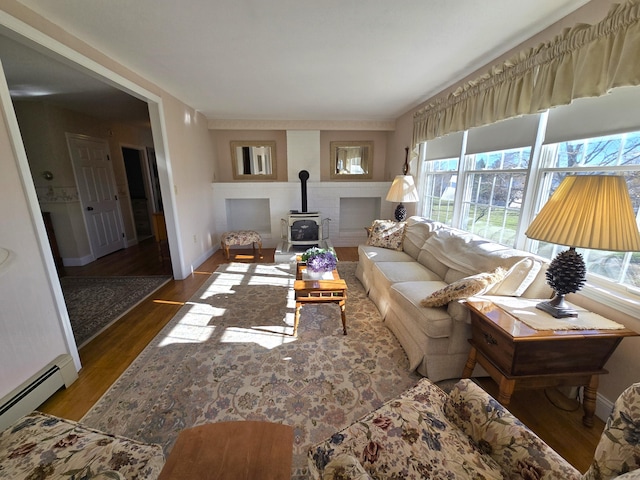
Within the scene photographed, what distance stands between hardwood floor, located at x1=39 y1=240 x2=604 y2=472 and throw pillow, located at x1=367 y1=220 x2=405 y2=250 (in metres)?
1.80

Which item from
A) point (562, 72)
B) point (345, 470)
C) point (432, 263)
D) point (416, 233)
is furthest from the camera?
point (416, 233)

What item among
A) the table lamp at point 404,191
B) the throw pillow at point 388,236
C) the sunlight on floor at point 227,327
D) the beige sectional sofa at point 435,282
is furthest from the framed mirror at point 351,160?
the sunlight on floor at point 227,327

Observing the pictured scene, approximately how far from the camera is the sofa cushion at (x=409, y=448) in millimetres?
856

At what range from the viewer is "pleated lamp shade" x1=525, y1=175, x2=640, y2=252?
109 cm

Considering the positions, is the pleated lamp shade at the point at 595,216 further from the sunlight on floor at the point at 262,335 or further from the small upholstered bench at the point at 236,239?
the small upholstered bench at the point at 236,239

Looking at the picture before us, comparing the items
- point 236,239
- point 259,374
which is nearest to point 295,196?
point 236,239

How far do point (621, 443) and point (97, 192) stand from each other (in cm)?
585

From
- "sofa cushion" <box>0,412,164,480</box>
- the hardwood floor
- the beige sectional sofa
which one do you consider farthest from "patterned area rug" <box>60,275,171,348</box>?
the beige sectional sofa

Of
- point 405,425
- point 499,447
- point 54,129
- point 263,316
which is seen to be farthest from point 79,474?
point 54,129

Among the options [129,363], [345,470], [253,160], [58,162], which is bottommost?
[129,363]

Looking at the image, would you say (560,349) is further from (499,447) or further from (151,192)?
(151,192)

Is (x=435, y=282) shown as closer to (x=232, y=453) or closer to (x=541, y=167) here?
(x=541, y=167)

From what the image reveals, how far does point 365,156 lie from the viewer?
508 centimetres

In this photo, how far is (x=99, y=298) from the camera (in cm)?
285
